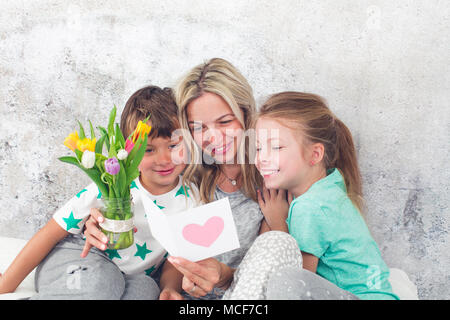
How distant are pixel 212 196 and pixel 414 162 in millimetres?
775

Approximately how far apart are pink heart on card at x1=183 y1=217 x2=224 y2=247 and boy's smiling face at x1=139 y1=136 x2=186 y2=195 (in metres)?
0.34

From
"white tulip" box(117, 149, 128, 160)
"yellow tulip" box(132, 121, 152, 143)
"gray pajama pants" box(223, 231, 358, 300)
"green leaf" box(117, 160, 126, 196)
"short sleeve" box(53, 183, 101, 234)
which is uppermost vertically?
"yellow tulip" box(132, 121, 152, 143)

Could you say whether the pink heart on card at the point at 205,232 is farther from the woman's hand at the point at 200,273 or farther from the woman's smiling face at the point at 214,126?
the woman's smiling face at the point at 214,126

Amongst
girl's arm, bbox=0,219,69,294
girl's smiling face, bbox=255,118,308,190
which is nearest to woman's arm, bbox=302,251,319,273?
girl's smiling face, bbox=255,118,308,190

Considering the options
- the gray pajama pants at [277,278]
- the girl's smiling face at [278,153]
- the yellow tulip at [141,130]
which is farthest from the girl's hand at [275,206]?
the yellow tulip at [141,130]

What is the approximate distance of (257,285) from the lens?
93cm

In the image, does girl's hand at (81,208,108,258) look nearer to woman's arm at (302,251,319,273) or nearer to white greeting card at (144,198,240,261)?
white greeting card at (144,198,240,261)

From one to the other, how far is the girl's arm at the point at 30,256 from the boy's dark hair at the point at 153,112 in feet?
1.29

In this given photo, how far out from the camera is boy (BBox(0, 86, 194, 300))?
44.6 inches

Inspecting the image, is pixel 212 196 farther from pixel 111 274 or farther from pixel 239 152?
pixel 111 274

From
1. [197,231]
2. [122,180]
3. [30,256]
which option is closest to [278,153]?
[197,231]

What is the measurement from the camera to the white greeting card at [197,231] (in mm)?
1000

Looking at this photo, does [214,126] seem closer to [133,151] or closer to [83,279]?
[133,151]
